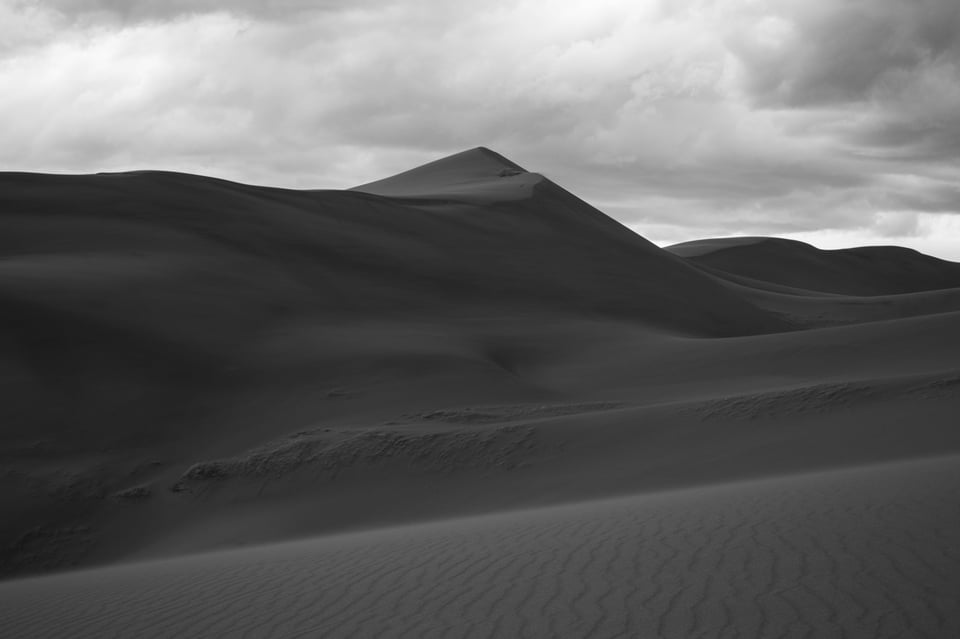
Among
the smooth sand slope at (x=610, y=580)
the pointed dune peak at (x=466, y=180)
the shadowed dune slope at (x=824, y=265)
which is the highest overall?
the pointed dune peak at (x=466, y=180)

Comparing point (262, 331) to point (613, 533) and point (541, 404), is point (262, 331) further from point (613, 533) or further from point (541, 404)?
point (613, 533)

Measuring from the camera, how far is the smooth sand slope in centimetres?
532

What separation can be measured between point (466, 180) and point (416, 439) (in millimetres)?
51982

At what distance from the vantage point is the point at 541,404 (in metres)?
20.0

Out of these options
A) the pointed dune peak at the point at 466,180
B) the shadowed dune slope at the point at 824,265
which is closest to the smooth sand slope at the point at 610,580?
the pointed dune peak at the point at 466,180

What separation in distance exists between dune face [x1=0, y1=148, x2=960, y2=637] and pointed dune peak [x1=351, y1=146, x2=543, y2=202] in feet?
35.3

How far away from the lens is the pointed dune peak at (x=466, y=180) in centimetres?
5441

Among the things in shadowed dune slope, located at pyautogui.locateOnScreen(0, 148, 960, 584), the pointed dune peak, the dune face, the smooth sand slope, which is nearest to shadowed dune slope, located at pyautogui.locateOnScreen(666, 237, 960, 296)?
the pointed dune peak

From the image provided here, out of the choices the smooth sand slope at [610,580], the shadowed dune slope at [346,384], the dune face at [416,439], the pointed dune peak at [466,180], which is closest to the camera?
the smooth sand slope at [610,580]

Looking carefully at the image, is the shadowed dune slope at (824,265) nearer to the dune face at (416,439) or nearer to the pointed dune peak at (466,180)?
the pointed dune peak at (466,180)

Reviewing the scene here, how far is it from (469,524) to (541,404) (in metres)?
9.36

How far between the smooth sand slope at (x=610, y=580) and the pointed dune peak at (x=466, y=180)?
4332cm

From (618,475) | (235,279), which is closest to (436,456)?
(618,475)

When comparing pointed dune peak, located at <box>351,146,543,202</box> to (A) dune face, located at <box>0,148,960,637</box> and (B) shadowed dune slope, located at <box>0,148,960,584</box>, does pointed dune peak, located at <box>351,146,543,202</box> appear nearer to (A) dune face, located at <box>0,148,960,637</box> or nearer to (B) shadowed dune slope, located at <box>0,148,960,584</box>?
(A) dune face, located at <box>0,148,960,637</box>
